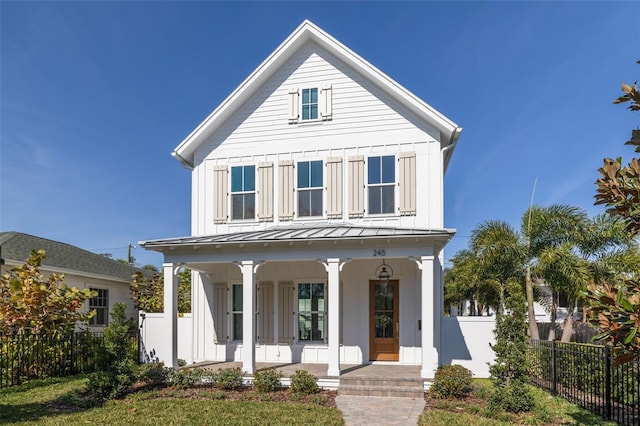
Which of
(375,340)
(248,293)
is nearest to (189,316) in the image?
(248,293)

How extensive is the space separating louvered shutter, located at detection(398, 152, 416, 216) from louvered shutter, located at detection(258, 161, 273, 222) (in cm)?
401

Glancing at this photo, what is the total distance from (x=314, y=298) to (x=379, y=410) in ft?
15.7

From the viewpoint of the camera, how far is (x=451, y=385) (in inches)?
360

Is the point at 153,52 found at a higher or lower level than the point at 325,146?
higher

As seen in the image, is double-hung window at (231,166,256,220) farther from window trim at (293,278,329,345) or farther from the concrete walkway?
the concrete walkway

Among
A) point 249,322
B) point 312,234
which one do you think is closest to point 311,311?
point 249,322

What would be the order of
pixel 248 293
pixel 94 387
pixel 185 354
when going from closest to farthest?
pixel 94 387, pixel 248 293, pixel 185 354

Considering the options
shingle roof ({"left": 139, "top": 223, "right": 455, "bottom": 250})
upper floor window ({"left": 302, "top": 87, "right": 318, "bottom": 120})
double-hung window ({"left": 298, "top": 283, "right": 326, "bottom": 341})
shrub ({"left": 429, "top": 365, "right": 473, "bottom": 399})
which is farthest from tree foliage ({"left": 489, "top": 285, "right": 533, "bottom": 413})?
upper floor window ({"left": 302, "top": 87, "right": 318, "bottom": 120})

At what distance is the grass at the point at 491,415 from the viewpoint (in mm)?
7539

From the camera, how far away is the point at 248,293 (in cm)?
1097

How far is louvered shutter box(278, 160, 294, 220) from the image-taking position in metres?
13.1

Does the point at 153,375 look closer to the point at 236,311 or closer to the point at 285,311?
the point at 236,311

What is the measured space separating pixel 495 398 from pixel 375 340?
4.32 metres

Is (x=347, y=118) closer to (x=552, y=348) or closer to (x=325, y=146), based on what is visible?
(x=325, y=146)
